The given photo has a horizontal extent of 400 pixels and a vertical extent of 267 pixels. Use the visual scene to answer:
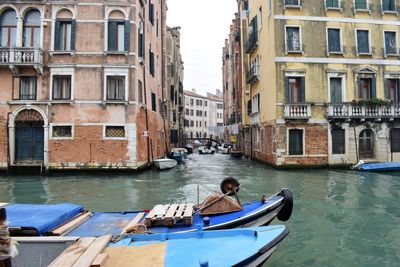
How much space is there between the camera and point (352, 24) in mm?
17250

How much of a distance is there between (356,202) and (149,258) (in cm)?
733

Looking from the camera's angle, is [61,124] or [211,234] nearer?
[211,234]

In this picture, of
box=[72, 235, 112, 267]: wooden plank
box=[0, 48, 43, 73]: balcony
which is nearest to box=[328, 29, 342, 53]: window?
box=[0, 48, 43, 73]: balcony

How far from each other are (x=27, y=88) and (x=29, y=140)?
2.62 m

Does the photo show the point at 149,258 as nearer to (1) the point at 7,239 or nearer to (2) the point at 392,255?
(1) the point at 7,239

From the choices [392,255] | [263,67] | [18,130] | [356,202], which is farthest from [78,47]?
[392,255]

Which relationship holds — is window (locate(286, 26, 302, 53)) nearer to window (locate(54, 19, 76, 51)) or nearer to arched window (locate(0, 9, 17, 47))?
window (locate(54, 19, 76, 51))

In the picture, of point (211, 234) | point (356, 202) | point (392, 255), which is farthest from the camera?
point (356, 202)

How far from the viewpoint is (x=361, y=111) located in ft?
54.3

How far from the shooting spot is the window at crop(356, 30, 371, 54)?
17266mm

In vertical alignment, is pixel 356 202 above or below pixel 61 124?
below

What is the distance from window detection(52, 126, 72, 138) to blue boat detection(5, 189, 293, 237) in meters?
10.8

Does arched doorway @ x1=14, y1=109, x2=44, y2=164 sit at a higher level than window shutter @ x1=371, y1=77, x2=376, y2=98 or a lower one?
lower

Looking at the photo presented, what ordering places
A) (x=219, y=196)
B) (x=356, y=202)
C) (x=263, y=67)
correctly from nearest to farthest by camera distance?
(x=219, y=196) → (x=356, y=202) → (x=263, y=67)
